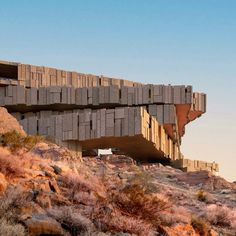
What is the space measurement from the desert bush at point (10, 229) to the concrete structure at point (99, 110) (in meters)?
27.2

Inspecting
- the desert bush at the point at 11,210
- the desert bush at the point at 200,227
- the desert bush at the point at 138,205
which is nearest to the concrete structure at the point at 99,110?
the desert bush at the point at 200,227

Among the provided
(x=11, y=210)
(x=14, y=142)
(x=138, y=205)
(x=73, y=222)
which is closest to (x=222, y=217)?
(x=138, y=205)

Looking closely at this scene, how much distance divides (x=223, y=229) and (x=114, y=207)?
546 centimetres

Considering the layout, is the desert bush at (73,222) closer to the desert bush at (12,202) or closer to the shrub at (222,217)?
the desert bush at (12,202)

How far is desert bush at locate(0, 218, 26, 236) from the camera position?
11.1 metres

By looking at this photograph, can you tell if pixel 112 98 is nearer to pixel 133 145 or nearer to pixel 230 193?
pixel 133 145

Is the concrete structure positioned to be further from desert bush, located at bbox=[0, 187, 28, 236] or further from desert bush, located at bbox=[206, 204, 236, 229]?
desert bush, located at bbox=[0, 187, 28, 236]

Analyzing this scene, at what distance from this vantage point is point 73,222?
12797 millimetres

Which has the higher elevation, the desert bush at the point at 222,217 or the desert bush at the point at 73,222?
the desert bush at the point at 73,222

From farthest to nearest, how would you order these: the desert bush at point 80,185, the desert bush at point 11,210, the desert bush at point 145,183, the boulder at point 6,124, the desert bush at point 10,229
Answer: the boulder at point 6,124 → the desert bush at point 145,183 → the desert bush at point 80,185 → the desert bush at point 11,210 → the desert bush at point 10,229

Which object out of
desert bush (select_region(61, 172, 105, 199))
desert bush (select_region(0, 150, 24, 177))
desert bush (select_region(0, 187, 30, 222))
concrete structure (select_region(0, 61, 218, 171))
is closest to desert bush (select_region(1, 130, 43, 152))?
desert bush (select_region(61, 172, 105, 199))

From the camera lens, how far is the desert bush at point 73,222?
41.8ft

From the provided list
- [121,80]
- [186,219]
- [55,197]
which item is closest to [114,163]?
[121,80]

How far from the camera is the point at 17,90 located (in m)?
45.5
